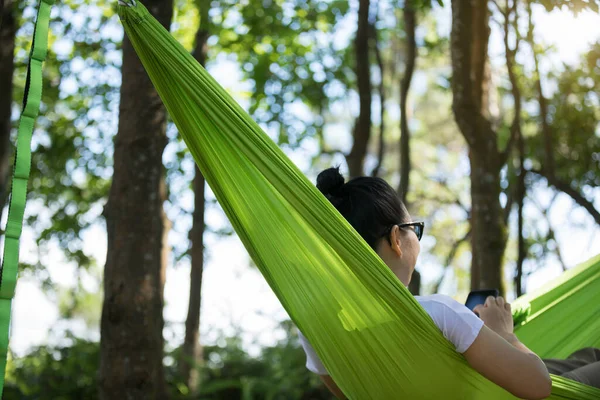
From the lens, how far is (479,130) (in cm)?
469

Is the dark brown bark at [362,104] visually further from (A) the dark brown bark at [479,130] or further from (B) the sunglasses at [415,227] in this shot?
(B) the sunglasses at [415,227]

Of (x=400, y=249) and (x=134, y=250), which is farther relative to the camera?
(x=134, y=250)

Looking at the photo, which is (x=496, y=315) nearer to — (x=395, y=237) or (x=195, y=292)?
(x=395, y=237)

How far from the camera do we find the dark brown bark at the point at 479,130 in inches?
180

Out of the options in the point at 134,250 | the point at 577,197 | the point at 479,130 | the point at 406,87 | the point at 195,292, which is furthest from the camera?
the point at 406,87

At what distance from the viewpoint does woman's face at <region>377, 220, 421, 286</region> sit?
6.79 feet

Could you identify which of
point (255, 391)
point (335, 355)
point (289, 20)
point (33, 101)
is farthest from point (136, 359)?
point (289, 20)

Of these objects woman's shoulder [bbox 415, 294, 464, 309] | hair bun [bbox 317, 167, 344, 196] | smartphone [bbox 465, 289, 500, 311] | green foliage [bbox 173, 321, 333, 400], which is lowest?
woman's shoulder [bbox 415, 294, 464, 309]

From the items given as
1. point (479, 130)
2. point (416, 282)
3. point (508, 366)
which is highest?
point (479, 130)

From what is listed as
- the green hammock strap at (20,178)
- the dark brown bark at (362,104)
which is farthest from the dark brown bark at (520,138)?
the green hammock strap at (20,178)

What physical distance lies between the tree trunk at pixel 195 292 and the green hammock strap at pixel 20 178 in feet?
14.3

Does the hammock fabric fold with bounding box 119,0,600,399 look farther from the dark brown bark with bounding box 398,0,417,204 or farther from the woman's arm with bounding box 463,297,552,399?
the dark brown bark with bounding box 398,0,417,204

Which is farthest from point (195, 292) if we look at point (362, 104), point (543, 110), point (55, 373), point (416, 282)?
point (543, 110)

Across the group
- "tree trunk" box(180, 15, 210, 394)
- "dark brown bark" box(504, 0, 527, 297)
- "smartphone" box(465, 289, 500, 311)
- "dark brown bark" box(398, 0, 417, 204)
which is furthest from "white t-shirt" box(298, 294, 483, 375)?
"dark brown bark" box(398, 0, 417, 204)
